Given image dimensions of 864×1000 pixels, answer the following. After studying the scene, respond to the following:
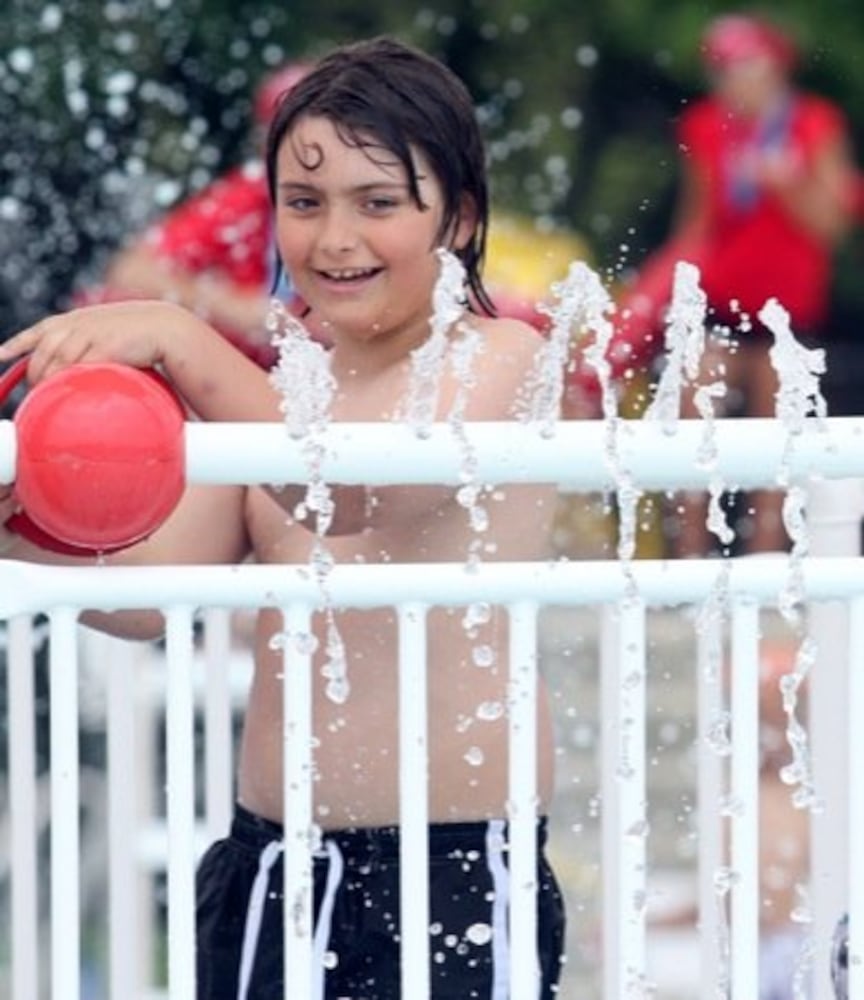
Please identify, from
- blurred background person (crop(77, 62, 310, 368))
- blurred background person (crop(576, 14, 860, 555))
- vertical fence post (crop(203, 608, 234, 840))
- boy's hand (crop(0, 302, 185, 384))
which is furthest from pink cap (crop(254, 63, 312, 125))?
boy's hand (crop(0, 302, 185, 384))

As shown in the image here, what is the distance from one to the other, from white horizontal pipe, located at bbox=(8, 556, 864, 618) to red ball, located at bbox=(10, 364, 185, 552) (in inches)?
1.5

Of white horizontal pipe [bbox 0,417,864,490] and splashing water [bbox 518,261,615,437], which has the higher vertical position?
splashing water [bbox 518,261,615,437]

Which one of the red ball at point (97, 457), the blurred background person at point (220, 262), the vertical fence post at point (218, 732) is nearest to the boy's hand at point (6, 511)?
the red ball at point (97, 457)

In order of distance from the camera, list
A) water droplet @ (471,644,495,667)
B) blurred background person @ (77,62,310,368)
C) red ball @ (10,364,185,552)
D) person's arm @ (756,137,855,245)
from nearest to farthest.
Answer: red ball @ (10,364,185,552)
water droplet @ (471,644,495,667)
blurred background person @ (77,62,310,368)
person's arm @ (756,137,855,245)

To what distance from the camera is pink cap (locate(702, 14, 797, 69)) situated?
6.46m

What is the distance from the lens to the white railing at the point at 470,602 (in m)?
1.95

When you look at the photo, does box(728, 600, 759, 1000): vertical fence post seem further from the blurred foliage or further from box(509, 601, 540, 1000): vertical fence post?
the blurred foliage

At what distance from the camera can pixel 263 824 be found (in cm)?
259

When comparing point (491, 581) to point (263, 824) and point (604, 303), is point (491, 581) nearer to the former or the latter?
point (604, 303)

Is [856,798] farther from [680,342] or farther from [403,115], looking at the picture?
[403,115]

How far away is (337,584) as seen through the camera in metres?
1.95

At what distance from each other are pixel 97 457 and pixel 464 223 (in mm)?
780

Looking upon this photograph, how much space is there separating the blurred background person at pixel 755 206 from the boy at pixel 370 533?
3.51 metres

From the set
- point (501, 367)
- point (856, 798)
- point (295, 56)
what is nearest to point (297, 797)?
point (856, 798)
